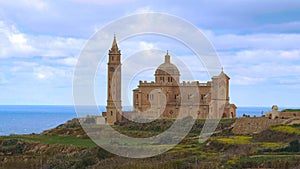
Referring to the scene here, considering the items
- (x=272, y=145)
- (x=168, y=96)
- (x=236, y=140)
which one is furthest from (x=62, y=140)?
(x=272, y=145)

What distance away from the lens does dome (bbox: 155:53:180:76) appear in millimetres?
74394

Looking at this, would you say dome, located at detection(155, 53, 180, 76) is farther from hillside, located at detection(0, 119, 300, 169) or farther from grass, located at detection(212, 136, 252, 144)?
grass, located at detection(212, 136, 252, 144)

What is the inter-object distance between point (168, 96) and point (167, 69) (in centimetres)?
373

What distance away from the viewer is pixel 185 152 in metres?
42.4

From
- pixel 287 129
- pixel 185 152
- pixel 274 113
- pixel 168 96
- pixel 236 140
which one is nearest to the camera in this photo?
pixel 185 152

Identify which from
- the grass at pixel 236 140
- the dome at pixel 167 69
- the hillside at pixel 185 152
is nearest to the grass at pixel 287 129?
the hillside at pixel 185 152

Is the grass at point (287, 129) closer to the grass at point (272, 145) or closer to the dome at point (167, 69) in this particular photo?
the grass at point (272, 145)

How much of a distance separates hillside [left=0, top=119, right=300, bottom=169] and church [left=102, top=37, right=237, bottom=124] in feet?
34.5

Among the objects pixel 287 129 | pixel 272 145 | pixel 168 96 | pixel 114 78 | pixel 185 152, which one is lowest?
pixel 185 152

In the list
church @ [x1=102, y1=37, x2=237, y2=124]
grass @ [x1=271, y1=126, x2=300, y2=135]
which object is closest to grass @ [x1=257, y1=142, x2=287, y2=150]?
grass @ [x1=271, y1=126, x2=300, y2=135]

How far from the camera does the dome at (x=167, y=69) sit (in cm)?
7439

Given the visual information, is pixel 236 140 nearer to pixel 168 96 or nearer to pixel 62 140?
pixel 62 140

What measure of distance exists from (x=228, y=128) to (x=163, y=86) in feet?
61.3

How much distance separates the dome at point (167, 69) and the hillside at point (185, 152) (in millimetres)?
14786
